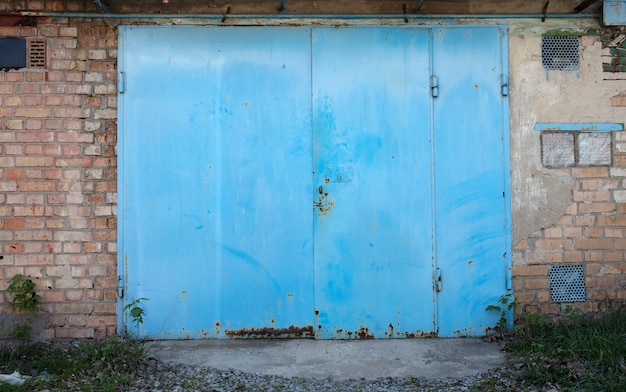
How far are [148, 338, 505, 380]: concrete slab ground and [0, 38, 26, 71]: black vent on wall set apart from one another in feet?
8.17

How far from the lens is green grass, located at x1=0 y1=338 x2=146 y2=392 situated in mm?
3523

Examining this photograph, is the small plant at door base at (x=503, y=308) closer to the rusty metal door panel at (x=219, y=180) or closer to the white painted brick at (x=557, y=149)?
the white painted brick at (x=557, y=149)

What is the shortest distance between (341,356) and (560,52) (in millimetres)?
3097

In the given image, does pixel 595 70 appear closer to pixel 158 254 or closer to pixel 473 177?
pixel 473 177

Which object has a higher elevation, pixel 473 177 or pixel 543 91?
pixel 543 91

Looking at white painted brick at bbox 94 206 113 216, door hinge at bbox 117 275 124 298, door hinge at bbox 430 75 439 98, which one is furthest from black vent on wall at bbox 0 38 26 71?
door hinge at bbox 430 75 439 98

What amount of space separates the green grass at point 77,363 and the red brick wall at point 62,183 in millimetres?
246

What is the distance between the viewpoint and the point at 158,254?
4383 mm

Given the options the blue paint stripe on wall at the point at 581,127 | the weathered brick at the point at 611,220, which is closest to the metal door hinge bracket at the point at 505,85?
the blue paint stripe on wall at the point at 581,127

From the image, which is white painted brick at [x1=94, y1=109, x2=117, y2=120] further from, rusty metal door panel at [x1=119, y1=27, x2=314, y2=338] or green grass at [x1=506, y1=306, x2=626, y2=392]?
green grass at [x1=506, y1=306, x2=626, y2=392]

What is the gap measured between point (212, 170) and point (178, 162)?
0.92ft

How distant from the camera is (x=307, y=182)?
4.43 metres

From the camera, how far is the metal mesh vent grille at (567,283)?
4516 mm

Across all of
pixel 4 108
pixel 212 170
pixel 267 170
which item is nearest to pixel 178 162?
pixel 212 170
